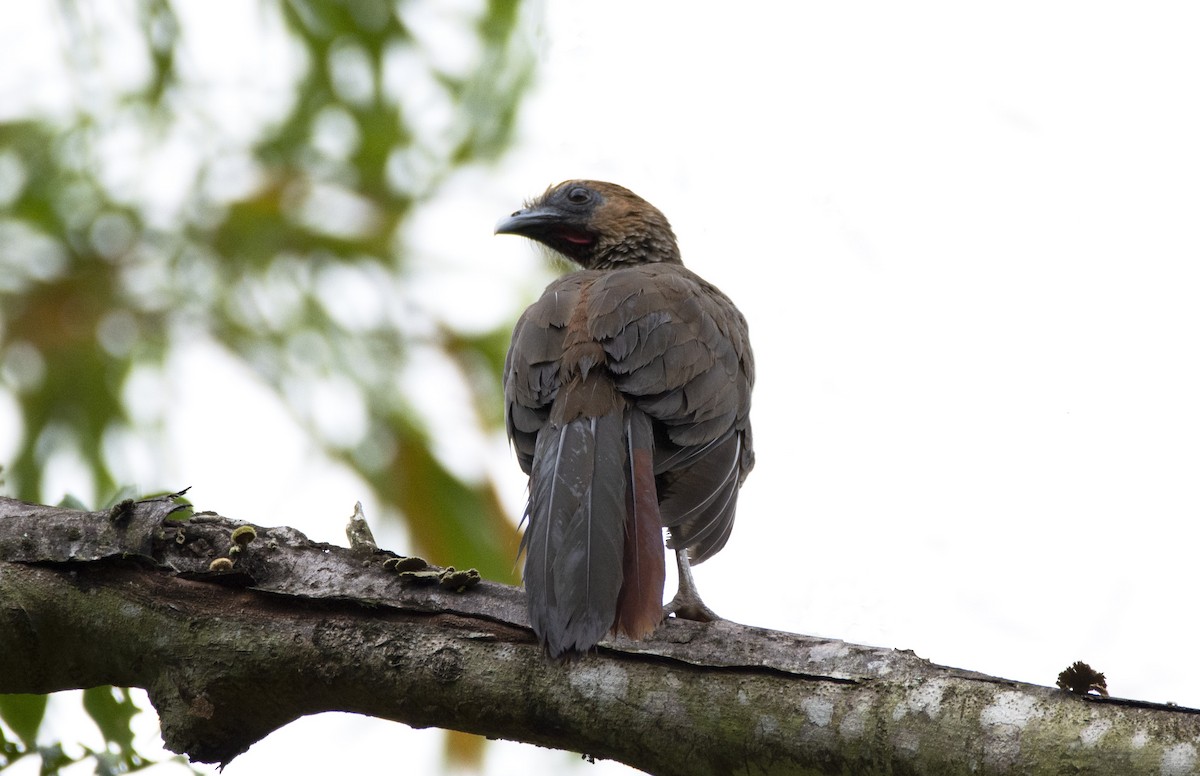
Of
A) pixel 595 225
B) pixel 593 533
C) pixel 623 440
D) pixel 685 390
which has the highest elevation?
pixel 595 225

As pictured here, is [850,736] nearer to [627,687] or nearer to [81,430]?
[627,687]

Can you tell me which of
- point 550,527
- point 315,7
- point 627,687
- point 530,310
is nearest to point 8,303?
point 315,7

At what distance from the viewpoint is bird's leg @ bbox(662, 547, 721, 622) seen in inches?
155

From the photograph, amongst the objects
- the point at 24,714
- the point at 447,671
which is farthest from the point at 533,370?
the point at 24,714

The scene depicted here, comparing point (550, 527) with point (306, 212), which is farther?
point (306, 212)

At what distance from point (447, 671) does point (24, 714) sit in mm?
1229

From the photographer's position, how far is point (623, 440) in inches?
150

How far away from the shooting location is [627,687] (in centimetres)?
274

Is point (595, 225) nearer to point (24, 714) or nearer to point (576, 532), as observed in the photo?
point (576, 532)

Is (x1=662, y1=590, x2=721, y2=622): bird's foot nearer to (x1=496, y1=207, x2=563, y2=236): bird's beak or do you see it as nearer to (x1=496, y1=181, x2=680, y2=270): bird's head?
Result: (x1=496, y1=181, x2=680, y2=270): bird's head

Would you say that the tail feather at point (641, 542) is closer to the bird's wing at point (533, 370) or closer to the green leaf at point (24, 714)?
the bird's wing at point (533, 370)

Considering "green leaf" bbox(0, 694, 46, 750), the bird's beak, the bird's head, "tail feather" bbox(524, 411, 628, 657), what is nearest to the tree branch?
"tail feather" bbox(524, 411, 628, 657)

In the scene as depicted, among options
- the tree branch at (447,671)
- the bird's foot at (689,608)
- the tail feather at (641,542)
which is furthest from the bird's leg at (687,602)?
the tree branch at (447,671)

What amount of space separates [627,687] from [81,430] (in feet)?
16.2
